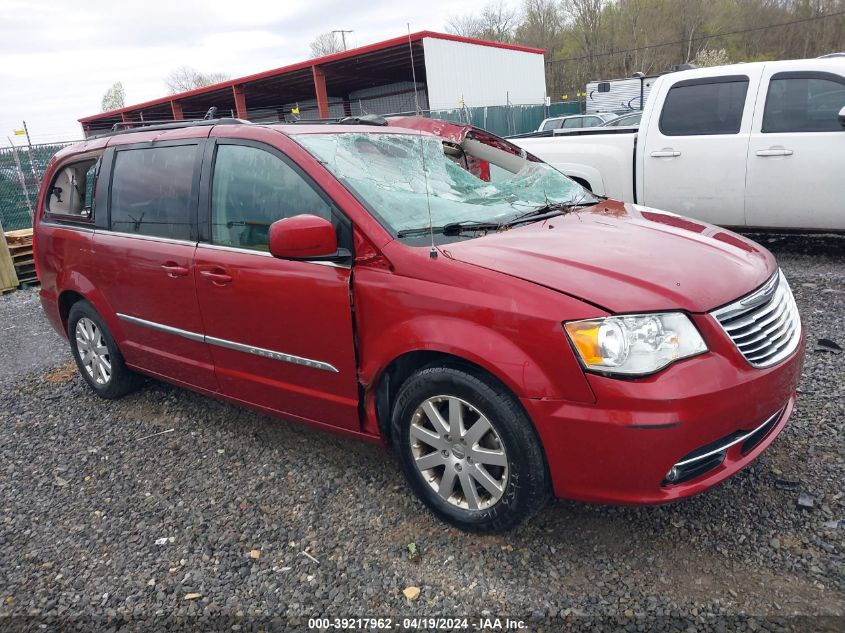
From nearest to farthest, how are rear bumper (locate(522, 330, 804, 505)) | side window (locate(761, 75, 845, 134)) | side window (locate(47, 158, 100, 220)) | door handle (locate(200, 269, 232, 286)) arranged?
rear bumper (locate(522, 330, 804, 505)) → door handle (locate(200, 269, 232, 286)) → side window (locate(47, 158, 100, 220)) → side window (locate(761, 75, 845, 134))

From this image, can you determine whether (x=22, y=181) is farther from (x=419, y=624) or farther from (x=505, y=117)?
(x=505, y=117)

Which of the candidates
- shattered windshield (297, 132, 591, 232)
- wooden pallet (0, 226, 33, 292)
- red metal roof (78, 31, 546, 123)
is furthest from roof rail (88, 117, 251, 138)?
red metal roof (78, 31, 546, 123)

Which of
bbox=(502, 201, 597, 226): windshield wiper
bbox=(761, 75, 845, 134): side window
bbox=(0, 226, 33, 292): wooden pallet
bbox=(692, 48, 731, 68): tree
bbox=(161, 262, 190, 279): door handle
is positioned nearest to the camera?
bbox=(502, 201, 597, 226): windshield wiper

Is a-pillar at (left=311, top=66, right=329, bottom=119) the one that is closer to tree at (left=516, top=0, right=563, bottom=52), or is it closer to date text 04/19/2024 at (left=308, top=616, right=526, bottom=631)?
date text 04/19/2024 at (left=308, top=616, right=526, bottom=631)

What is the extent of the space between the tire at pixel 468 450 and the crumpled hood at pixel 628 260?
1.54ft

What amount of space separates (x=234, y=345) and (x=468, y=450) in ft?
4.62

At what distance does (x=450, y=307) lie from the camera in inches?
92.5

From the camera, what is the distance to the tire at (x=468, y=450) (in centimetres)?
225

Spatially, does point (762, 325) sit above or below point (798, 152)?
below

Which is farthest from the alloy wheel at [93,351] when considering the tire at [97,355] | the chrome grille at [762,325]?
the chrome grille at [762,325]

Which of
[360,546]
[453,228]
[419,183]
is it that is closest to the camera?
[360,546]

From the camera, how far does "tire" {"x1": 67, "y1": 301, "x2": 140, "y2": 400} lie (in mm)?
4105

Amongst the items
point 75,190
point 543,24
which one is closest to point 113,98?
point 543,24

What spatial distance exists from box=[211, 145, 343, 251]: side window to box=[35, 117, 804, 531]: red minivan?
0.01 metres
